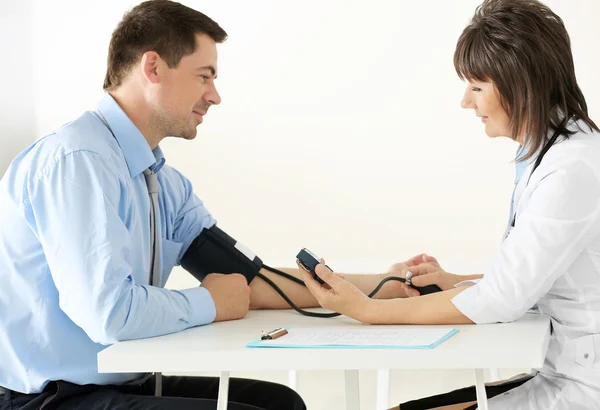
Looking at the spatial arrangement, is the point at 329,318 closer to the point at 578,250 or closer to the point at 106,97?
the point at 578,250

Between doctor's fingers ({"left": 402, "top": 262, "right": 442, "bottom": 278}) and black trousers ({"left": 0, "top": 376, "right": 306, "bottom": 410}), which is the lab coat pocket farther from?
doctor's fingers ({"left": 402, "top": 262, "right": 442, "bottom": 278})

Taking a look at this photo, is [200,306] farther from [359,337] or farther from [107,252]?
[359,337]

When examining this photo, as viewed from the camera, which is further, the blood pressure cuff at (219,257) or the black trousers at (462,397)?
the blood pressure cuff at (219,257)

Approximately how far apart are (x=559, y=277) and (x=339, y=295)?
386mm

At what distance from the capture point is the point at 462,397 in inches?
53.6

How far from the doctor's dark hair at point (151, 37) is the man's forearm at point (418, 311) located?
2.29 feet

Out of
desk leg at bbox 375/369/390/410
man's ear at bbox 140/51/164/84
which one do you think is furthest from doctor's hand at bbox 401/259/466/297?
desk leg at bbox 375/369/390/410

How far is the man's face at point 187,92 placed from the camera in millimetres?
1634

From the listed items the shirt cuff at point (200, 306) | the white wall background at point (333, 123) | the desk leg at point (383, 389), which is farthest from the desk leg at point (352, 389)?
the white wall background at point (333, 123)

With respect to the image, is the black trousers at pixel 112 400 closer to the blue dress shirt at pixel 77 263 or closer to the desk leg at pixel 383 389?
the blue dress shirt at pixel 77 263

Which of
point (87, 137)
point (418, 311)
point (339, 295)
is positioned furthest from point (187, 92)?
point (418, 311)

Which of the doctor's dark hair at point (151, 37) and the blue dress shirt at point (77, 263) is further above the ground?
the doctor's dark hair at point (151, 37)

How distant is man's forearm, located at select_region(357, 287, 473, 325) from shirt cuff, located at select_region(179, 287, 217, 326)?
0.92 ft

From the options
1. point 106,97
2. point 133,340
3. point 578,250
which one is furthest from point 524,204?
point 106,97
